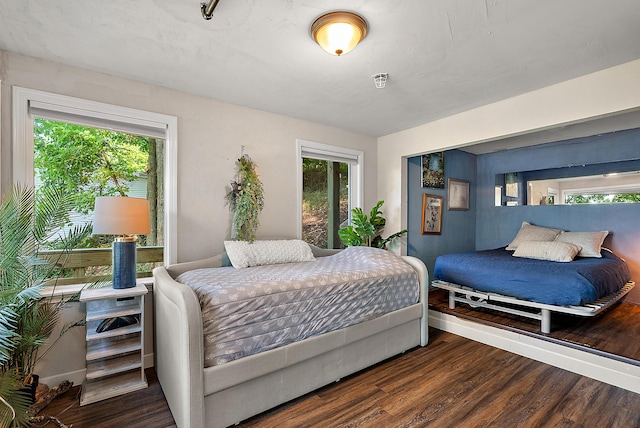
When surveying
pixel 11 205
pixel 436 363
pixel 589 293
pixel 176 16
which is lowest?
pixel 436 363

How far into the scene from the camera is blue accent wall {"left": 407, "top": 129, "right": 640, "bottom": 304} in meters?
3.81

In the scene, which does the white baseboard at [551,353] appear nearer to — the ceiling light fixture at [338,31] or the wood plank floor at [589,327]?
the wood plank floor at [589,327]

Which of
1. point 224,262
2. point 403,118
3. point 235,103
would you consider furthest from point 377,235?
point 235,103

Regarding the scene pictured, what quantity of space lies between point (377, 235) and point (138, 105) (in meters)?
3.09

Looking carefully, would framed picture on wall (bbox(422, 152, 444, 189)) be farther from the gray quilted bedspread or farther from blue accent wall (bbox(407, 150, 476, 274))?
the gray quilted bedspread

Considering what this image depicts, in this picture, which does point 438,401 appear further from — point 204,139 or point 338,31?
point 204,139

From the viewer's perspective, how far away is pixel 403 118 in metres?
3.44

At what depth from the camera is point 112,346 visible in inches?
84.1

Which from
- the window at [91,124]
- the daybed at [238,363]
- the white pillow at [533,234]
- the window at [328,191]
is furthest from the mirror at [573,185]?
the window at [91,124]

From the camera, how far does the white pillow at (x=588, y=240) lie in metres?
3.60

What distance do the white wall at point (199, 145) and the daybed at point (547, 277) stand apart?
81.8 inches

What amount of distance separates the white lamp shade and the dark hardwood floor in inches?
45.7

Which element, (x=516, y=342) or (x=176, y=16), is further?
(x=516, y=342)

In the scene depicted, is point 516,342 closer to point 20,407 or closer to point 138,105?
point 20,407
